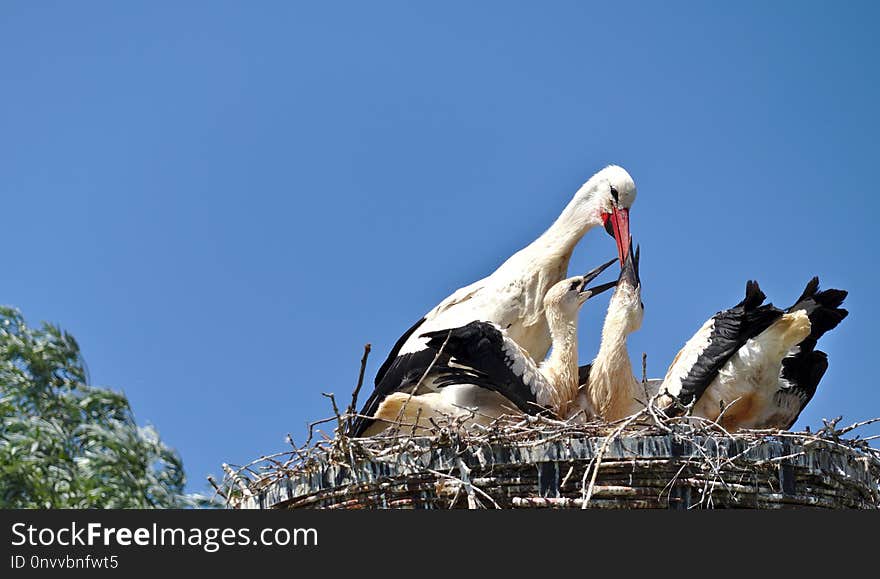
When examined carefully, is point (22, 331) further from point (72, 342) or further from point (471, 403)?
point (471, 403)

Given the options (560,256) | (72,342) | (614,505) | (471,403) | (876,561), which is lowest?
(876,561)

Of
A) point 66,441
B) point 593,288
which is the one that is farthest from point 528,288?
point 66,441

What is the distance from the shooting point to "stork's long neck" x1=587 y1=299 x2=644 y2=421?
6020 millimetres

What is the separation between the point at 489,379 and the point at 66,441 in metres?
5.40

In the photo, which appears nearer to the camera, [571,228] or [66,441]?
[571,228]

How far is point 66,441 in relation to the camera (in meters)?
10.4

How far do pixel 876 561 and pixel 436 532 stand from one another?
3.60ft

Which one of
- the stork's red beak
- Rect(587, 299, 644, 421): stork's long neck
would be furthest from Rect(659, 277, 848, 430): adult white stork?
the stork's red beak

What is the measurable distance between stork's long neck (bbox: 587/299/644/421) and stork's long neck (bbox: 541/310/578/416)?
9 centimetres

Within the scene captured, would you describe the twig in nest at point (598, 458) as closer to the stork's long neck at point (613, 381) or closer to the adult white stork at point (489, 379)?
the adult white stork at point (489, 379)

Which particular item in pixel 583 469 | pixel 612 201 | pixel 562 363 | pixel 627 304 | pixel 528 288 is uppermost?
pixel 612 201

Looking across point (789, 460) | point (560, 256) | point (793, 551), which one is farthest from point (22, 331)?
point (793, 551)

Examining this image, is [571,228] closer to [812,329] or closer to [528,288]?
[528,288]

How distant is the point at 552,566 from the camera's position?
3729 mm
